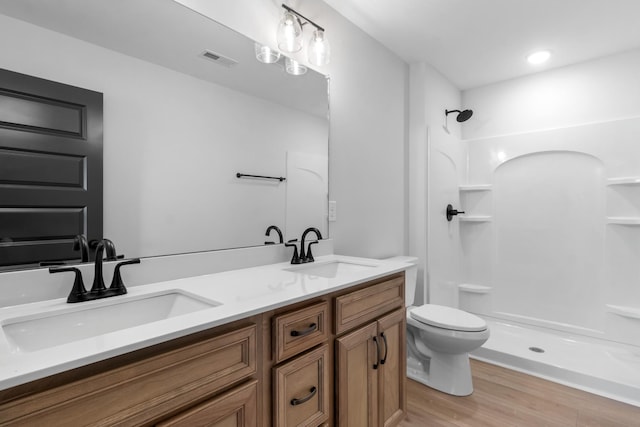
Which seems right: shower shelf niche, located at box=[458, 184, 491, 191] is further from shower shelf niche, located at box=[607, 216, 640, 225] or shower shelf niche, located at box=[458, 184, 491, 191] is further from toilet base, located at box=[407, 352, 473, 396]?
toilet base, located at box=[407, 352, 473, 396]

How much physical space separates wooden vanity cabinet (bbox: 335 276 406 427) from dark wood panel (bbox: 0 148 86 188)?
1023 millimetres

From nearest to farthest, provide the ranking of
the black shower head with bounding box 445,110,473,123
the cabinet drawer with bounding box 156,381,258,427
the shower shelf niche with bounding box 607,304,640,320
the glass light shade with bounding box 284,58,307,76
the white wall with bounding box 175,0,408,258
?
the cabinet drawer with bounding box 156,381,258,427, the glass light shade with bounding box 284,58,307,76, the white wall with bounding box 175,0,408,258, the shower shelf niche with bounding box 607,304,640,320, the black shower head with bounding box 445,110,473,123

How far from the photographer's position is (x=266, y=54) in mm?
1713

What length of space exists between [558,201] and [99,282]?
3.54m

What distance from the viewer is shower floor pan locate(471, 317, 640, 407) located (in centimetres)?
218

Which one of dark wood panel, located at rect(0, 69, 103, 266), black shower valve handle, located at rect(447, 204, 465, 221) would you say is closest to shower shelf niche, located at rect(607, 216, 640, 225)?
black shower valve handle, located at rect(447, 204, 465, 221)

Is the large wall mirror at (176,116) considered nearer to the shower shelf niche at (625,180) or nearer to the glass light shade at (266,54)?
the glass light shade at (266,54)

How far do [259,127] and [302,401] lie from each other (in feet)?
4.13

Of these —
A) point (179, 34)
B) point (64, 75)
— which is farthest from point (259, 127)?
point (64, 75)

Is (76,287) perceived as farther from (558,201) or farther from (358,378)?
(558,201)

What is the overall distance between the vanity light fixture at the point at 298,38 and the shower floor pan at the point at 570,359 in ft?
8.41

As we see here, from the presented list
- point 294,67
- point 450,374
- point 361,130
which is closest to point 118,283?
point 294,67

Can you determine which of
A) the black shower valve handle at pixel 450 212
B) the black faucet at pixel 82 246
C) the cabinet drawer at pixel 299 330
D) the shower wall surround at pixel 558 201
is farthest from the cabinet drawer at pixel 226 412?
the shower wall surround at pixel 558 201

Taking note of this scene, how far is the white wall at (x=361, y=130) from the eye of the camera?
202 centimetres
